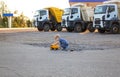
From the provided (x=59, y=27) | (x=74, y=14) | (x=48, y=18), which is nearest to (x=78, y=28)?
(x=74, y=14)

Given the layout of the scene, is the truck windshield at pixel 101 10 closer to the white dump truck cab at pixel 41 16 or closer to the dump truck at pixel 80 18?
the dump truck at pixel 80 18

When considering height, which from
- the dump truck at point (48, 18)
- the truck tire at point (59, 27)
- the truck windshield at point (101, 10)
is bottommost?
the truck tire at point (59, 27)

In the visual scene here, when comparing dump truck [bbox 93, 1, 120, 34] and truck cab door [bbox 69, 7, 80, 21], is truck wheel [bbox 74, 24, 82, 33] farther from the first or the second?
dump truck [bbox 93, 1, 120, 34]

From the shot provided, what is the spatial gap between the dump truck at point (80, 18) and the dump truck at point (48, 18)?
3.79 metres

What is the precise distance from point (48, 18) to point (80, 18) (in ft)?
16.4

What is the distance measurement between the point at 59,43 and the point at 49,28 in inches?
979

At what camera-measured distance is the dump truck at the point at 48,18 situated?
4150 centimetres

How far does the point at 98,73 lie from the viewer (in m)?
9.70

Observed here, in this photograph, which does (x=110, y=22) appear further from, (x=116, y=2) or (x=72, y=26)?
(x=72, y=26)

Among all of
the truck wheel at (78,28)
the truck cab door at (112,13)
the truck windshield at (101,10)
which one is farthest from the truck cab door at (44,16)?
the truck cab door at (112,13)

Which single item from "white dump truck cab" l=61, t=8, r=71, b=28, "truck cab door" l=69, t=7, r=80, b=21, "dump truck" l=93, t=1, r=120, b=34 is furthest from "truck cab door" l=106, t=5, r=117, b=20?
"white dump truck cab" l=61, t=8, r=71, b=28

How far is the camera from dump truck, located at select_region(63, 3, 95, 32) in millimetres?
37844

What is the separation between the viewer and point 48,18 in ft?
137

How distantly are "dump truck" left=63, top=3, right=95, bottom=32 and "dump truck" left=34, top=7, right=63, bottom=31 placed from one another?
379 cm
